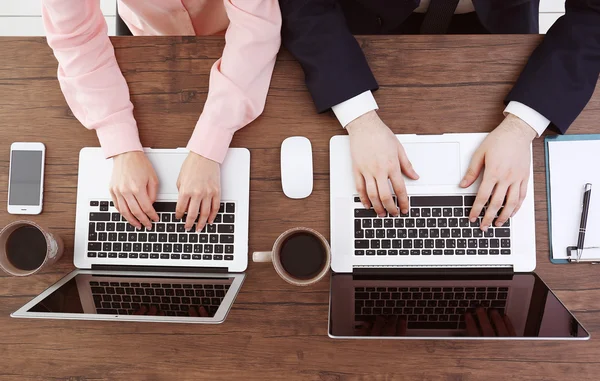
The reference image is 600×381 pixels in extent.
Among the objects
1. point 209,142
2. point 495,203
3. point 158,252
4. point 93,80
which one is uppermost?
point 93,80

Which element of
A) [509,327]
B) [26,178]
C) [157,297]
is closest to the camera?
[509,327]

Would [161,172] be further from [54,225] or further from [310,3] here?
[310,3]

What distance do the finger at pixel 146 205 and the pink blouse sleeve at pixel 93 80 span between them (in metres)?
0.11

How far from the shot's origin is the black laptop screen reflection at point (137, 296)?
29.7 inches

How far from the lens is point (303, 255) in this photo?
77 cm

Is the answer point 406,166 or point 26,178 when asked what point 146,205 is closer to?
point 26,178

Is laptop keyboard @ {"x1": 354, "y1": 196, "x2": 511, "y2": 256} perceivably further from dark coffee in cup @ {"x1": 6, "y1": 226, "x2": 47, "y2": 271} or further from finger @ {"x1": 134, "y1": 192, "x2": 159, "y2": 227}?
dark coffee in cup @ {"x1": 6, "y1": 226, "x2": 47, "y2": 271}

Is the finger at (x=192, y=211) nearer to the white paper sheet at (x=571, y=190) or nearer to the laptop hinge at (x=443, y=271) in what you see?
the laptop hinge at (x=443, y=271)

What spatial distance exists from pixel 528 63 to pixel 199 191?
705mm

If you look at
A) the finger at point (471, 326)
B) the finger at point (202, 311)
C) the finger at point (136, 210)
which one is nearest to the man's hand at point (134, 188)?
the finger at point (136, 210)

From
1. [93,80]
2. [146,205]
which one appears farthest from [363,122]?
[93,80]

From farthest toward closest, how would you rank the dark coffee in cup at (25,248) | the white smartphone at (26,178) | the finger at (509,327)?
1. the white smartphone at (26,178)
2. the dark coffee in cup at (25,248)
3. the finger at (509,327)

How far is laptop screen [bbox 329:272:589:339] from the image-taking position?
689 millimetres

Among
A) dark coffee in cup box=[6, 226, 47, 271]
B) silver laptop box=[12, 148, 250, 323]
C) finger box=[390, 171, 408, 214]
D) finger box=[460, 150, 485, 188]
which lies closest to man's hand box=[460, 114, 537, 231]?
finger box=[460, 150, 485, 188]
